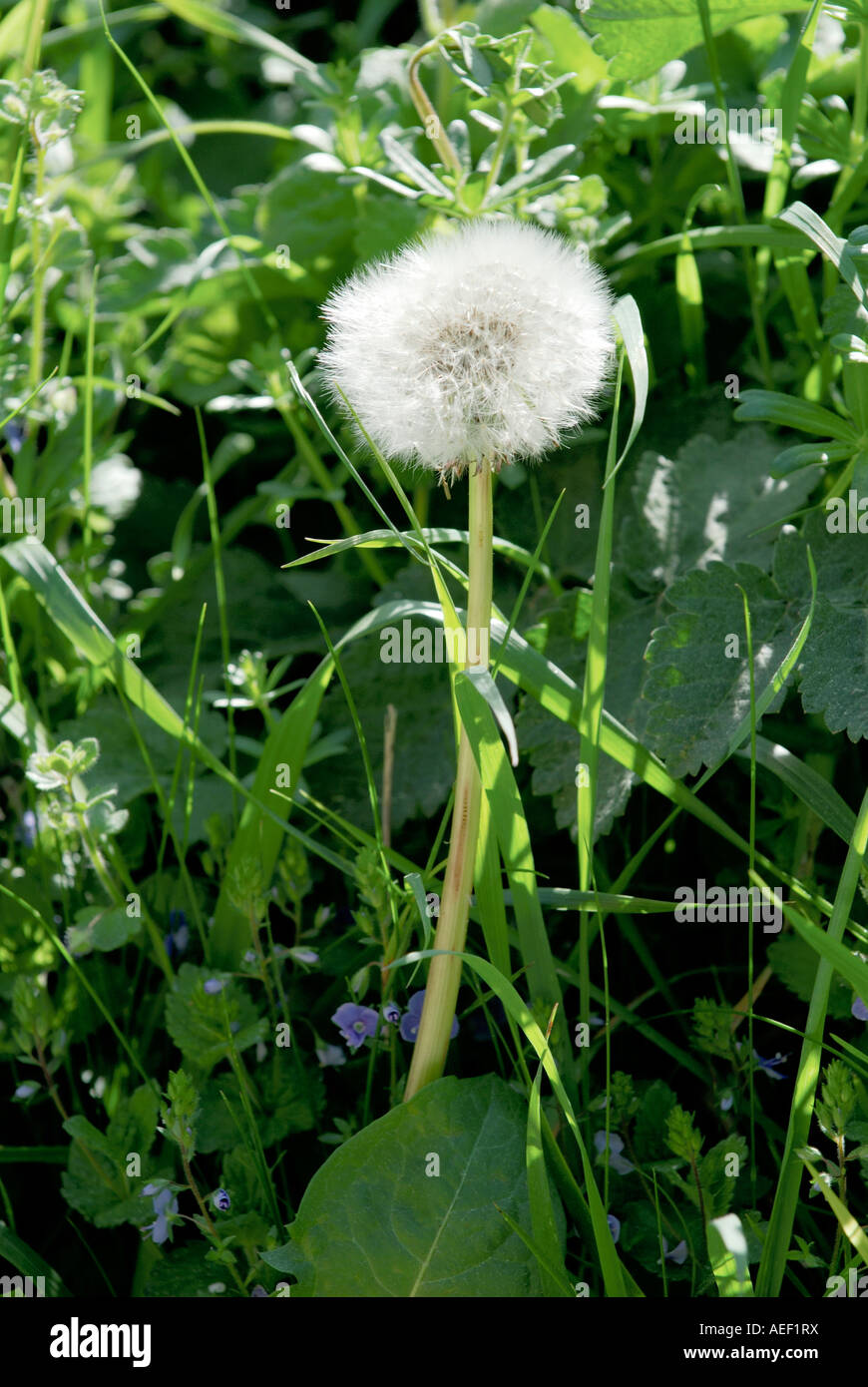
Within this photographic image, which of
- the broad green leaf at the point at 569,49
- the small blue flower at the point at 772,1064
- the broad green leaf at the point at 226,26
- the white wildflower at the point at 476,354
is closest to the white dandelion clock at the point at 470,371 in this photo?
the white wildflower at the point at 476,354

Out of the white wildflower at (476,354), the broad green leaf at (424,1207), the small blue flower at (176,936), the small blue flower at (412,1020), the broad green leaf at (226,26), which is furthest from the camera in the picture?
the broad green leaf at (226,26)

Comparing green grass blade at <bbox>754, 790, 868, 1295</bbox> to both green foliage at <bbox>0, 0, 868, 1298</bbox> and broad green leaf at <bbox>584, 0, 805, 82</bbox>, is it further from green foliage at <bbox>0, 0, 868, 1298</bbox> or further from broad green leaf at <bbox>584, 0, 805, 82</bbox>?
broad green leaf at <bbox>584, 0, 805, 82</bbox>

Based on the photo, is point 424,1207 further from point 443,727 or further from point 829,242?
point 829,242

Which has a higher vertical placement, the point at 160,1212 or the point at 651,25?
the point at 651,25

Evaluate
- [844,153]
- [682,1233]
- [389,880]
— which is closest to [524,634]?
[389,880]

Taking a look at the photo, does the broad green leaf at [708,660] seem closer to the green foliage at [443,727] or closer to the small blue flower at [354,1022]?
the green foliage at [443,727]

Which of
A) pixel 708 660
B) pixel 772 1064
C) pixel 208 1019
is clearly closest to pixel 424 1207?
pixel 208 1019
